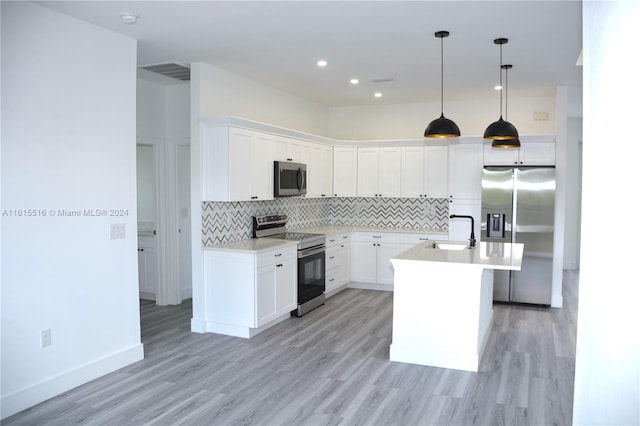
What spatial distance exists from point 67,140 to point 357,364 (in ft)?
9.70

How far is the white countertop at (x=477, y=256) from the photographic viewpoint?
13.2 ft

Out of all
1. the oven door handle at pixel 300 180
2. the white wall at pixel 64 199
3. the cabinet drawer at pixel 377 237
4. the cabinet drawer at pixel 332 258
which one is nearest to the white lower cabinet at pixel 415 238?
the cabinet drawer at pixel 377 237

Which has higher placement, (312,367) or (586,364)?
(586,364)

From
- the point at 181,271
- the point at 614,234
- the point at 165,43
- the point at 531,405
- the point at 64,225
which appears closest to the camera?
the point at 614,234

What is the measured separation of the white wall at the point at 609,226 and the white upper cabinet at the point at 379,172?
637 cm

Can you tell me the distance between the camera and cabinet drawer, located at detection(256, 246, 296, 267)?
5.04 meters

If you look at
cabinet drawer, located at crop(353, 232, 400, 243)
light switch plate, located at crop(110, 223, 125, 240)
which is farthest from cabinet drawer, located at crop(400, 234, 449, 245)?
light switch plate, located at crop(110, 223, 125, 240)

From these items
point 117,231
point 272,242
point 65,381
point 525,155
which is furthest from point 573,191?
point 65,381

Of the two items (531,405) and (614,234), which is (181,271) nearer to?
(531,405)

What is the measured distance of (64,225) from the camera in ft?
12.2

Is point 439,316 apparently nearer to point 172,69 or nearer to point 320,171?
point 320,171

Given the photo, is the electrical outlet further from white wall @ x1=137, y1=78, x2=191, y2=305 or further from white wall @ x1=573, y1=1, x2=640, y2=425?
white wall @ x1=573, y1=1, x2=640, y2=425

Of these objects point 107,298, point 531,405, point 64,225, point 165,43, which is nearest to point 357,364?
point 531,405

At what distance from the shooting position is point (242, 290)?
504 centimetres
